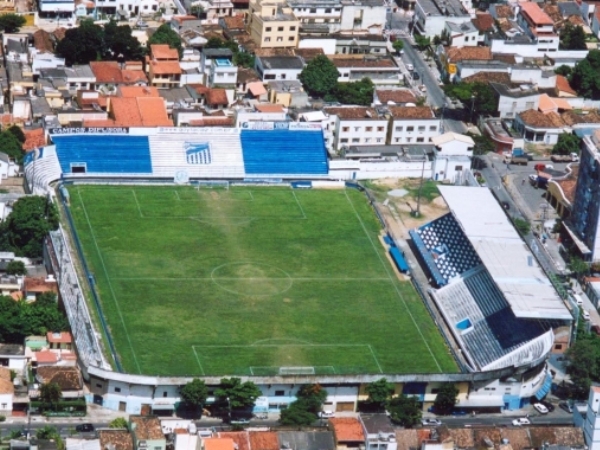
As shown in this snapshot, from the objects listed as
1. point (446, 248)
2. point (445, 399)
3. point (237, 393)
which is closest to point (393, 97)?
point (446, 248)

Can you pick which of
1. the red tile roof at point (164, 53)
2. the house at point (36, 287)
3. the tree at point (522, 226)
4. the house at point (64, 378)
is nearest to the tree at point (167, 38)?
the red tile roof at point (164, 53)

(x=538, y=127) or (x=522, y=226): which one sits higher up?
(x=538, y=127)

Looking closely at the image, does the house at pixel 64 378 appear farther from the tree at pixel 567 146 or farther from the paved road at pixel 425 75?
the paved road at pixel 425 75

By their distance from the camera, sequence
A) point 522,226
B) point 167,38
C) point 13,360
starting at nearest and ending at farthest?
point 13,360
point 522,226
point 167,38

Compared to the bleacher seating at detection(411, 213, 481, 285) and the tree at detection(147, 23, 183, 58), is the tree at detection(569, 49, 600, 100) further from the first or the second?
the bleacher seating at detection(411, 213, 481, 285)

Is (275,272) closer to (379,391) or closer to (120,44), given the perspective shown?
(379,391)

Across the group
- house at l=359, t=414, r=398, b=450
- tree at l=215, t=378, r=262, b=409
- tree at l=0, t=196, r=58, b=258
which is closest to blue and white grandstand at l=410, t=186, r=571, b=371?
house at l=359, t=414, r=398, b=450
